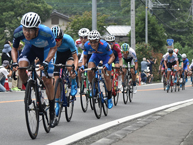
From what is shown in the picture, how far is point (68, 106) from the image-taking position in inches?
355

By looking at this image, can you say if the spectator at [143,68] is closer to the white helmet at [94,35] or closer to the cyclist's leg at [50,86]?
the white helmet at [94,35]

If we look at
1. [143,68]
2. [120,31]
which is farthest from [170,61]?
[120,31]

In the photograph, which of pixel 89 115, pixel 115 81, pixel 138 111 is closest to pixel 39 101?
pixel 89 115

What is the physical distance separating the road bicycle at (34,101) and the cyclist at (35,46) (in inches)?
7.1

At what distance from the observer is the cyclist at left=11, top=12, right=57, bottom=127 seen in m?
6.82

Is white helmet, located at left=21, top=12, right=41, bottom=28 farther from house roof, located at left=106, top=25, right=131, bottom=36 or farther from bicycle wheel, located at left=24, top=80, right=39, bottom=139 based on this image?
house roof, located at left=106, top=25, right=131, bottom=36

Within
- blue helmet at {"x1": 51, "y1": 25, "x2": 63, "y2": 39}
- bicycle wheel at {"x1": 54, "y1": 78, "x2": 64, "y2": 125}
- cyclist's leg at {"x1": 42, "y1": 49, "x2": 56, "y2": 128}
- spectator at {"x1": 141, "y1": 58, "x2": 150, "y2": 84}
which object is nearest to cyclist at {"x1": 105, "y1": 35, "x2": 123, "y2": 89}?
blue helmet at {"x1": 51, "y1": 25, "x2": 63, "y2": 39}

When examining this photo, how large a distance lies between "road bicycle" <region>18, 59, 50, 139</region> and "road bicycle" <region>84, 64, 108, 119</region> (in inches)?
87.8

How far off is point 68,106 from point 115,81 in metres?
4.61

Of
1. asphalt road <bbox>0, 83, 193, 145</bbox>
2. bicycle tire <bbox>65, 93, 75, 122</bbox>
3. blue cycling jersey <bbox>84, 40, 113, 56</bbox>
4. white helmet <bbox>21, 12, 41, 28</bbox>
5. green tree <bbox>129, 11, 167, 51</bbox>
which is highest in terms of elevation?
green tree <bbox>129, 11, 167, 51</bbox>

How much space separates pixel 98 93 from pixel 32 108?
9.85ft

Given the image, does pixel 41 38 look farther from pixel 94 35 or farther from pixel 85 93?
pixel 85 93

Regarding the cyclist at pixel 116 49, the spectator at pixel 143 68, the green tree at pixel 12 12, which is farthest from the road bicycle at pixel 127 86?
the green tree at pixel 12 12

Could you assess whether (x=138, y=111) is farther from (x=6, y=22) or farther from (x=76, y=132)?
(x=6, y=22)
